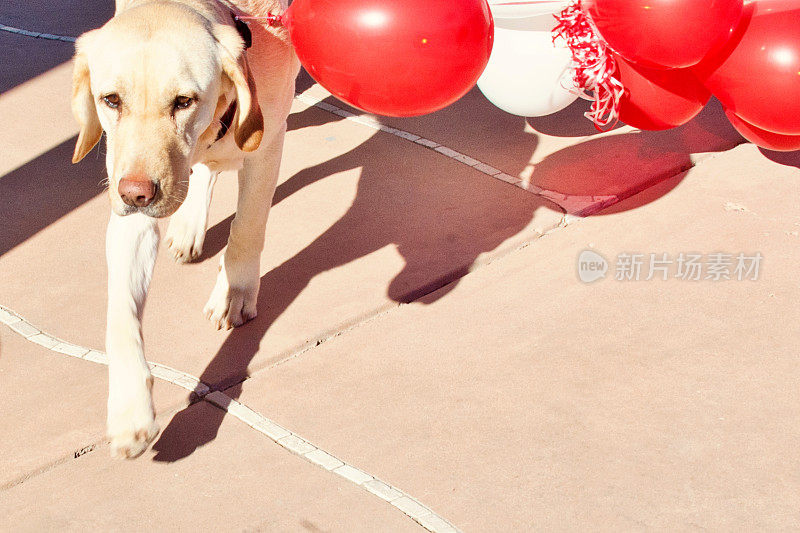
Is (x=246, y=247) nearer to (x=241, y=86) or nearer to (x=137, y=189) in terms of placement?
(x=241, y=86)

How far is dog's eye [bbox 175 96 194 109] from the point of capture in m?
2.87

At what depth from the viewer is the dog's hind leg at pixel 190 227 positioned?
4148mm

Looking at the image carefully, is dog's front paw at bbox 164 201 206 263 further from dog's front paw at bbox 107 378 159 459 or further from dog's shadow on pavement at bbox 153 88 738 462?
dog's front paw at bbox 107 378 159 459

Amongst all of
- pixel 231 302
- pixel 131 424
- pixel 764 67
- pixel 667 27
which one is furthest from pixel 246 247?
pixel 764 67

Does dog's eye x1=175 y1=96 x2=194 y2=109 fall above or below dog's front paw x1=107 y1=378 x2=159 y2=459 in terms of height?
above

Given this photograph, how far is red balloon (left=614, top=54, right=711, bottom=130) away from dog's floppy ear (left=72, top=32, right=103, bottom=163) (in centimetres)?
202

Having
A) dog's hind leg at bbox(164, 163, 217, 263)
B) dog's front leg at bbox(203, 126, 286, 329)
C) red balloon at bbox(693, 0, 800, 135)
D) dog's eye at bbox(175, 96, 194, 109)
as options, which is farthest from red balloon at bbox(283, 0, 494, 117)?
dog's hind leg at bbox(164, 163, 217, 263)

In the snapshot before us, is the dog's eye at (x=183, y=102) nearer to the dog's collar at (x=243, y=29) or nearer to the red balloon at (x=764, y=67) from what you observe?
the dog's collar at (x=243, y=29)

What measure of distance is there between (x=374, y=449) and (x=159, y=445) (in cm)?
70

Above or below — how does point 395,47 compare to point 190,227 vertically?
above

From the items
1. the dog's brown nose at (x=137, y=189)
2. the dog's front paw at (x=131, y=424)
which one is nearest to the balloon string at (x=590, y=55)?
the dog's brown nose at (x=137, y=189)

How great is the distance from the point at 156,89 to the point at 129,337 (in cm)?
77

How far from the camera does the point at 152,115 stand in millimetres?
2812

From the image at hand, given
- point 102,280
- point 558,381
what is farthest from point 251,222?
point 558,381
